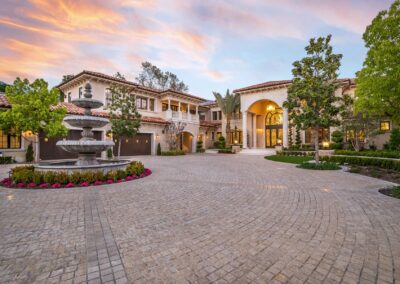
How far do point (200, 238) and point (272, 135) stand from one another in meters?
29.5

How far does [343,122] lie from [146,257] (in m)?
23.1

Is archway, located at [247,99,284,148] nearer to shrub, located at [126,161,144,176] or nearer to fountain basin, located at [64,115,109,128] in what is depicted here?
shrub, located at [126,161,144,176]

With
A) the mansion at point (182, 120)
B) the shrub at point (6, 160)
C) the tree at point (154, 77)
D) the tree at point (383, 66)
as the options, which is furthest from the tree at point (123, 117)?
the tree at point (154, 77)

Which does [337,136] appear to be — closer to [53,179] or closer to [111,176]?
[111,176]

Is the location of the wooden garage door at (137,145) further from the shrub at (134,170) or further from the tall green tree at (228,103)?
the shrub at (134,170)

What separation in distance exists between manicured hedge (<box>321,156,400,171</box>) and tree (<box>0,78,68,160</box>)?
21319 mm

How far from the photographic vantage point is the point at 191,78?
145 ft

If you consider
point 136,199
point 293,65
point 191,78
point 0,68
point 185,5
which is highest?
point 191,78

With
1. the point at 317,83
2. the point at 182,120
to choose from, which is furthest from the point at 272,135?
the point at 317,83

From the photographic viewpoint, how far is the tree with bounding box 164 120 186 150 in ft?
83.1

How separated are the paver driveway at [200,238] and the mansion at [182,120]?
14017 mm

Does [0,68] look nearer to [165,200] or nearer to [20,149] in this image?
[20,149]

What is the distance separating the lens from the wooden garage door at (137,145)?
22.7 m

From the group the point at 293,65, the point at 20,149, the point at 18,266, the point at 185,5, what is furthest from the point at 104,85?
the point at 18,266
